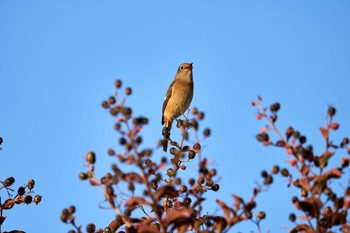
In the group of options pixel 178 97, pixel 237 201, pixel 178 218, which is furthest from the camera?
pixel 178 97

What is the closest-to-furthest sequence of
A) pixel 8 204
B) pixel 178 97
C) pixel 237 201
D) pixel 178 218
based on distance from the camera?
pixel 178 218 → pixel 237 201 → pixel 8 204 → pixel 178 97

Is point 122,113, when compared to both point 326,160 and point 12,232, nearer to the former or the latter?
point 326,160

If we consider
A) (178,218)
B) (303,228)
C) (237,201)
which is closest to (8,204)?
(178,218)

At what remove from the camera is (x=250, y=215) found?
2.52 metres

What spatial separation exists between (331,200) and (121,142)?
1.20 meters

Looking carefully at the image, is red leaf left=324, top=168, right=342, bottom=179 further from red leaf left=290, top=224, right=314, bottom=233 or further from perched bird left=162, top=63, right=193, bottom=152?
perched bird left=162, top=63, right=193, bottom=152

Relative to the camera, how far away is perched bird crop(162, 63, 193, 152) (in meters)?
10.3

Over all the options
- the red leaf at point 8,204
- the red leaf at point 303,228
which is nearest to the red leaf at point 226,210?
the red leaf at point 303,228

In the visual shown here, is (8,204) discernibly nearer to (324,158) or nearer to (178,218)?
(178,218)

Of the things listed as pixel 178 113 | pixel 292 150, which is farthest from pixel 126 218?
pixel 178 113

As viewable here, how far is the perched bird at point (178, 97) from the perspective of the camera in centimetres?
1027

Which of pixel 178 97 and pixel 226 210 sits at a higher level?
pixel 178 97

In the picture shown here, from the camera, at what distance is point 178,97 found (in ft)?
34.1

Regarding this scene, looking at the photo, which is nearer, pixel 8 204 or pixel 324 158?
pixel 324 158
